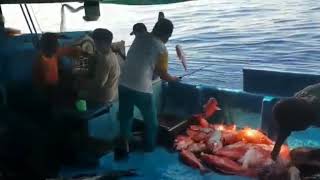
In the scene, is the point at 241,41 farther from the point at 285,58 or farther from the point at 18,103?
the point at 18,103

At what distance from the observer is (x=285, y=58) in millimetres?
18734

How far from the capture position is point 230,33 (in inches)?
963

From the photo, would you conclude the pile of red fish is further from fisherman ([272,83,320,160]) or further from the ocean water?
the ocean water

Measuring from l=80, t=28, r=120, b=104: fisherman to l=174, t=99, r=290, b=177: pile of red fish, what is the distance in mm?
1435

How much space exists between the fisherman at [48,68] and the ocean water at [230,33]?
5.35 metres

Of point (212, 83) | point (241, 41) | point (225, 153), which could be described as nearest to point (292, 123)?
point (225, 153)

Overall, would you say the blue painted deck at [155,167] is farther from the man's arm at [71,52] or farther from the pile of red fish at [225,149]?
the man's arm at [71,52]

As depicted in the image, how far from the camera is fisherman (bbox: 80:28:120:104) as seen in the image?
246 inches

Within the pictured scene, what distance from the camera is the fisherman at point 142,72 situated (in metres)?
6.13

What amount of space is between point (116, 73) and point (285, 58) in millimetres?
13806

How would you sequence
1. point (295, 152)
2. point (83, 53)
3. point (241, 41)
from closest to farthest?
1. point (295, 152)
2. point (83, 53)
3. point (241, 41)

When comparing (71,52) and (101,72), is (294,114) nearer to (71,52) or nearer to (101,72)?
(101,72)

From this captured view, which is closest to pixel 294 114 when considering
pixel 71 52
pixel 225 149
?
pixel 225 149

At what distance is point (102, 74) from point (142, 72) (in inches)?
26.7
